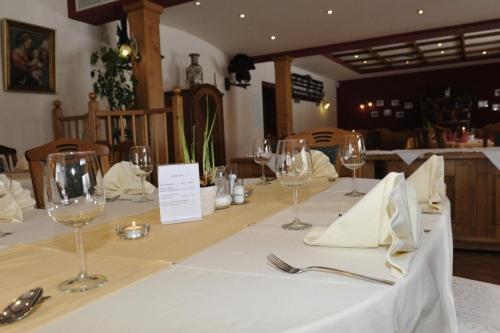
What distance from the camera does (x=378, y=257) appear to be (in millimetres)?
737

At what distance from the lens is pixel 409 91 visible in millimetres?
12117

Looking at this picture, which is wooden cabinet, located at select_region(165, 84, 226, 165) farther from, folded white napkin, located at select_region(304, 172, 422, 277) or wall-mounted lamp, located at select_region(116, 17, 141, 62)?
folded white napkin, located at select_region(304, 172, 422, 277)

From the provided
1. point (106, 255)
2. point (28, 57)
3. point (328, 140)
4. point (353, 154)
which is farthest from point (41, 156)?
point (28, 57)

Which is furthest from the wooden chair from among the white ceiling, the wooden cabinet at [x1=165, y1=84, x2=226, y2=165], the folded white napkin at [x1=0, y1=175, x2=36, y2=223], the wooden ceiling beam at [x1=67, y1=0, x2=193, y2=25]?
the white ceiling

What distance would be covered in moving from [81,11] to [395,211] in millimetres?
4574

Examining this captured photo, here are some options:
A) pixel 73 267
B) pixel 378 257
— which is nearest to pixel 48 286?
pixel 73 267

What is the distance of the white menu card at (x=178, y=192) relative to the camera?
3.58ft

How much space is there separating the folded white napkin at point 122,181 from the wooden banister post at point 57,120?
2.98m

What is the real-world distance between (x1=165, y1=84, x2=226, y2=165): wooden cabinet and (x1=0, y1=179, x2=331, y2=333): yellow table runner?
4.30 meters

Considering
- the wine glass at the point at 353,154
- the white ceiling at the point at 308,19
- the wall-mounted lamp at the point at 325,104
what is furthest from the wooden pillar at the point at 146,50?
the wall-mounted lamp at the point at 325,104

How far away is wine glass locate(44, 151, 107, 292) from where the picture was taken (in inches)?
26.7

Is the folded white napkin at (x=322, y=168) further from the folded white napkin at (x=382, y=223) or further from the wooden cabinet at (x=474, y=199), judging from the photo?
the wooden cabinet at (x=474, y=199)

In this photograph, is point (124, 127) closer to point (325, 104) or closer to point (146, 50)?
point (146, 50)

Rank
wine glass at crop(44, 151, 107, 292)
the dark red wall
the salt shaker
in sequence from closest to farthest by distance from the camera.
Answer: wine glass at crop(44, 151, 107, 292) < the salt shaker < the dark red wall
